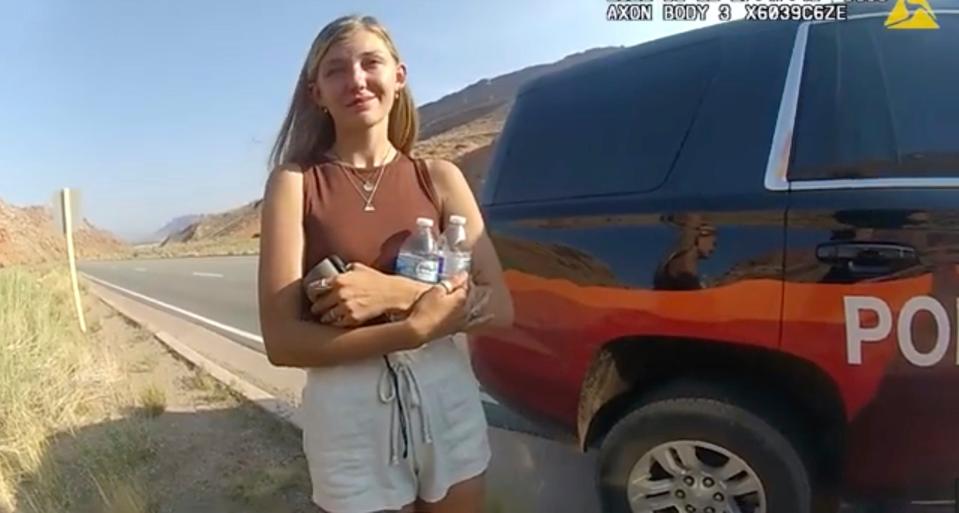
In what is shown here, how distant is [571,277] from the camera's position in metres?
2.51

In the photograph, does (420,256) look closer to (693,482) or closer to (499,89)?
(693,482)

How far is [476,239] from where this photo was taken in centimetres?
172

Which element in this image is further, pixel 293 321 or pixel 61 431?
pixel 61 431

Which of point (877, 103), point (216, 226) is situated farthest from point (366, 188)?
point (216, 226)

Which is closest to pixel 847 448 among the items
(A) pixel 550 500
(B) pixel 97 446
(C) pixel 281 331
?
(A) pixel 550 500

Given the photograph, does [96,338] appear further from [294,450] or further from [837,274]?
[837,274]

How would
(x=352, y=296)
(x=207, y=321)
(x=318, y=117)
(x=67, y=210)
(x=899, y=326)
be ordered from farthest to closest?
1. (x=207, y=321)
2. (x=67, y=210)
3. (x=899, y=326)
4. (x=318, y=117)
5. (x=352, y=296)

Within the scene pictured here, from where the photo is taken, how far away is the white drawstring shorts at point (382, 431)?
155 cm

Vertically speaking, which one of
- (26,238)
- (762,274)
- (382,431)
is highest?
(26,238)

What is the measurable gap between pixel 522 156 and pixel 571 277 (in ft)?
2.11

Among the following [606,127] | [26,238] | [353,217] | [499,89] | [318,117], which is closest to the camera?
[353,217]

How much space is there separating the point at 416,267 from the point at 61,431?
378cm

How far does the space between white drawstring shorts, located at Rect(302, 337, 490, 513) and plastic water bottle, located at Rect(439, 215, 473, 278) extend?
0.19m

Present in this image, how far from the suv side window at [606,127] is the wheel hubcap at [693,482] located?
91cm
